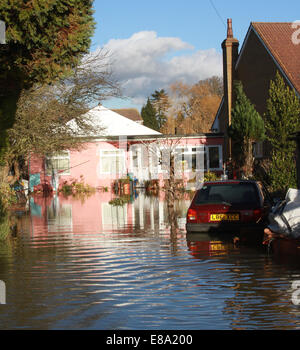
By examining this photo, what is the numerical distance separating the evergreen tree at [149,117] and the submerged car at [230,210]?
72557mm

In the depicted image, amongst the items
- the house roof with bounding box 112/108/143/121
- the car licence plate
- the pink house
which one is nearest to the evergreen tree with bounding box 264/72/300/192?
the car licence plate

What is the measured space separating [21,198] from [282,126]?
44.2 feet

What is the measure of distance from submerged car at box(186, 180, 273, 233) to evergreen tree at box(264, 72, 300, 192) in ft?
27.8

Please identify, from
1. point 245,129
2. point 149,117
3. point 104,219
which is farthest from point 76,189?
point 149,117

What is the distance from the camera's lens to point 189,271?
912cm

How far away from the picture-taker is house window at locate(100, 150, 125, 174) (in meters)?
40.0

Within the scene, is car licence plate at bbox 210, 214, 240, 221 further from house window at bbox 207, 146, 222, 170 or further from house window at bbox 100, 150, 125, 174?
house window at bbox 100, 150, 125, 174

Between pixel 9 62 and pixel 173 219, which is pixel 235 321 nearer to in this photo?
pixel 9 62

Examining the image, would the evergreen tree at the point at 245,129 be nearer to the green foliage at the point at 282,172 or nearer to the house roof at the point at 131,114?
the green foliage at the point at 282,172

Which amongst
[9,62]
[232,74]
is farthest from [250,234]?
[232,74]

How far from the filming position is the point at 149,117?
88625mm

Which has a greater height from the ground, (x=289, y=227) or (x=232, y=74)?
(x=232, y=74)

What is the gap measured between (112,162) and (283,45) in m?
14.7

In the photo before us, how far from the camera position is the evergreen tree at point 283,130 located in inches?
863
